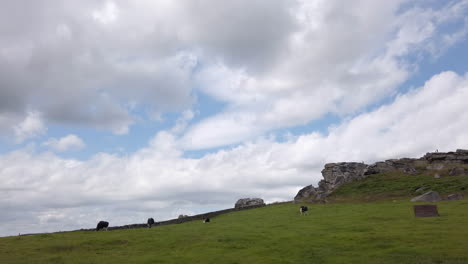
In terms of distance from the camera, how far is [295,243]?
32125 mm

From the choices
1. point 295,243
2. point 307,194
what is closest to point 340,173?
point 307,194

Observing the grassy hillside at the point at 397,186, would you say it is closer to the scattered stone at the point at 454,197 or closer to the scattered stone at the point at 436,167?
the scattered stone at the point at 436,167

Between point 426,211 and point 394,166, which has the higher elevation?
point 394,166

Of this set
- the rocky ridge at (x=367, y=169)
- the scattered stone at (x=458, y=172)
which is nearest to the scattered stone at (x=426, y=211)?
the rocky ridge at (x=367, y=169)

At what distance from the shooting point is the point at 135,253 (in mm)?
32938

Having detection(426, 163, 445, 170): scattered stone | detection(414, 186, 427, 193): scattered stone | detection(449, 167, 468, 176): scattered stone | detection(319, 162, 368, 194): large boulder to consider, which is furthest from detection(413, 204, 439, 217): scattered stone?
detection(426, 163, 445, 170): scattered stone

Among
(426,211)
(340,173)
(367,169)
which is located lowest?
(426,211)

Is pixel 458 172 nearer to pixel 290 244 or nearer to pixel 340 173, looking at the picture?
pixel 340 173

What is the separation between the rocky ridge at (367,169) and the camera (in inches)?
2918

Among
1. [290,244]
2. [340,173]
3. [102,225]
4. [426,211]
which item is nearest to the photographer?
[290,244]

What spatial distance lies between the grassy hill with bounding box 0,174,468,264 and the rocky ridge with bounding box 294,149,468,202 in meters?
25.9

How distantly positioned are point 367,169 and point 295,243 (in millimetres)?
51458

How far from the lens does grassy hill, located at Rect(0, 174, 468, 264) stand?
89.6ft

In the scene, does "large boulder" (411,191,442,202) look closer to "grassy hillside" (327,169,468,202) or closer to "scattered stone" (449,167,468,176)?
"grassy hillside" (327,169,468,202)
